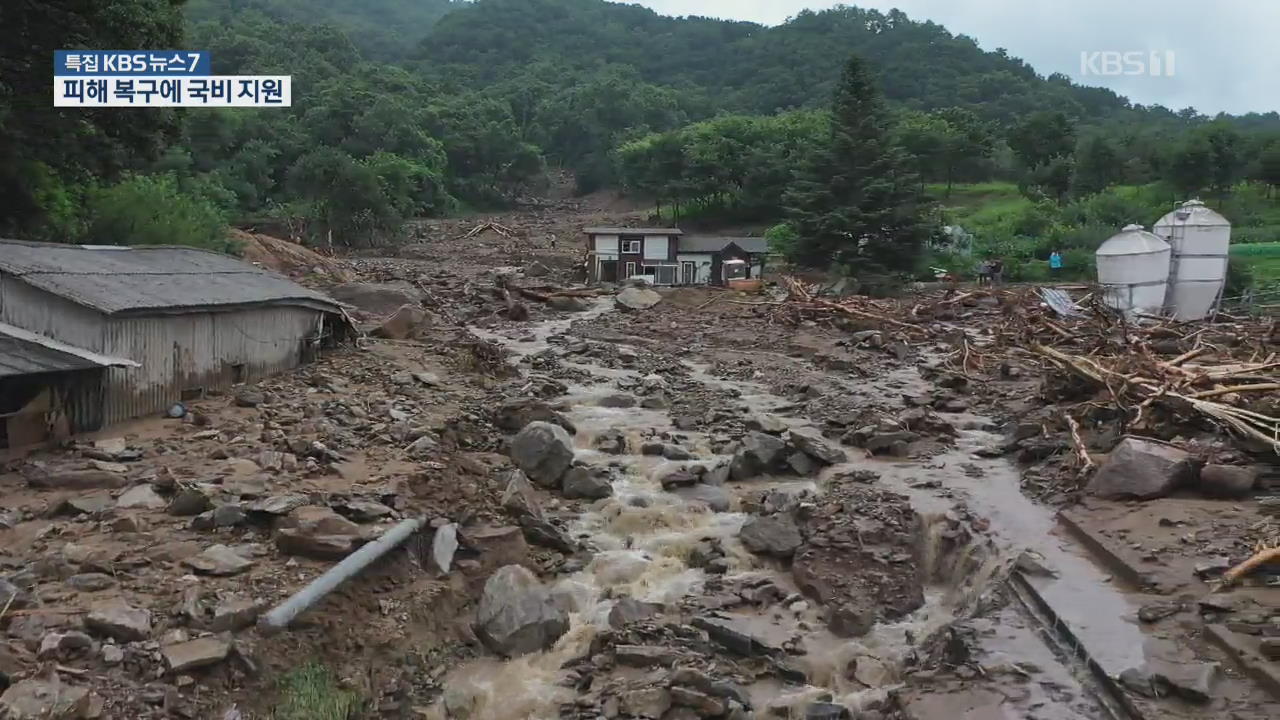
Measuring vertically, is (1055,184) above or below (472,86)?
below

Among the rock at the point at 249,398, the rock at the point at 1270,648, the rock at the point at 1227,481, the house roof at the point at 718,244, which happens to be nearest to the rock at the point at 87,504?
the rock at the point at 249,398

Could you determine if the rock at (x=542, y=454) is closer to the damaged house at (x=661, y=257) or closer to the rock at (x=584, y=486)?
the rock at (x=584, y=486)

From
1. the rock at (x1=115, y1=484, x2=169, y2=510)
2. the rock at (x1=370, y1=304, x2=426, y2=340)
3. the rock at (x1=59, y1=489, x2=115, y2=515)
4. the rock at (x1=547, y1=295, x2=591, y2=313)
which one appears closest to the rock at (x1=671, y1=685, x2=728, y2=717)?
the rock at (x1=115, y1=484, x2=169, y2=510)

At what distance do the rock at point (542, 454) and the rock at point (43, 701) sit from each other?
313 inches

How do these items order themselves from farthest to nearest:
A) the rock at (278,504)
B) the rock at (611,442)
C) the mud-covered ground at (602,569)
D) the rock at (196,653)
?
the rock at (611,442) < the rock at (278,504) < the mud-covered ground at (602,569) < the rock at (196,653)

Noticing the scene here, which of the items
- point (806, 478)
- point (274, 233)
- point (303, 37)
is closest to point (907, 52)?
point (303, 37)

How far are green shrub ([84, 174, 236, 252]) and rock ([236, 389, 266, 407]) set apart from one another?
1076cm

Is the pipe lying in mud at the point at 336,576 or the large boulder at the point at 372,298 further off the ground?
the large boulder at the point at 372,298

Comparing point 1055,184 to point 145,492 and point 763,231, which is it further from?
point 145,492

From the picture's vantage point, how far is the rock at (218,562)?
8.65 meters

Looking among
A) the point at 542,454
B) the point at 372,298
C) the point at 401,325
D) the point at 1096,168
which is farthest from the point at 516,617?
the point at 1096,168

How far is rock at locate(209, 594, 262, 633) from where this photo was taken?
7742mm

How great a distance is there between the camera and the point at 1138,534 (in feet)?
35.6

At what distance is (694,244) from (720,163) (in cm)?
1683
